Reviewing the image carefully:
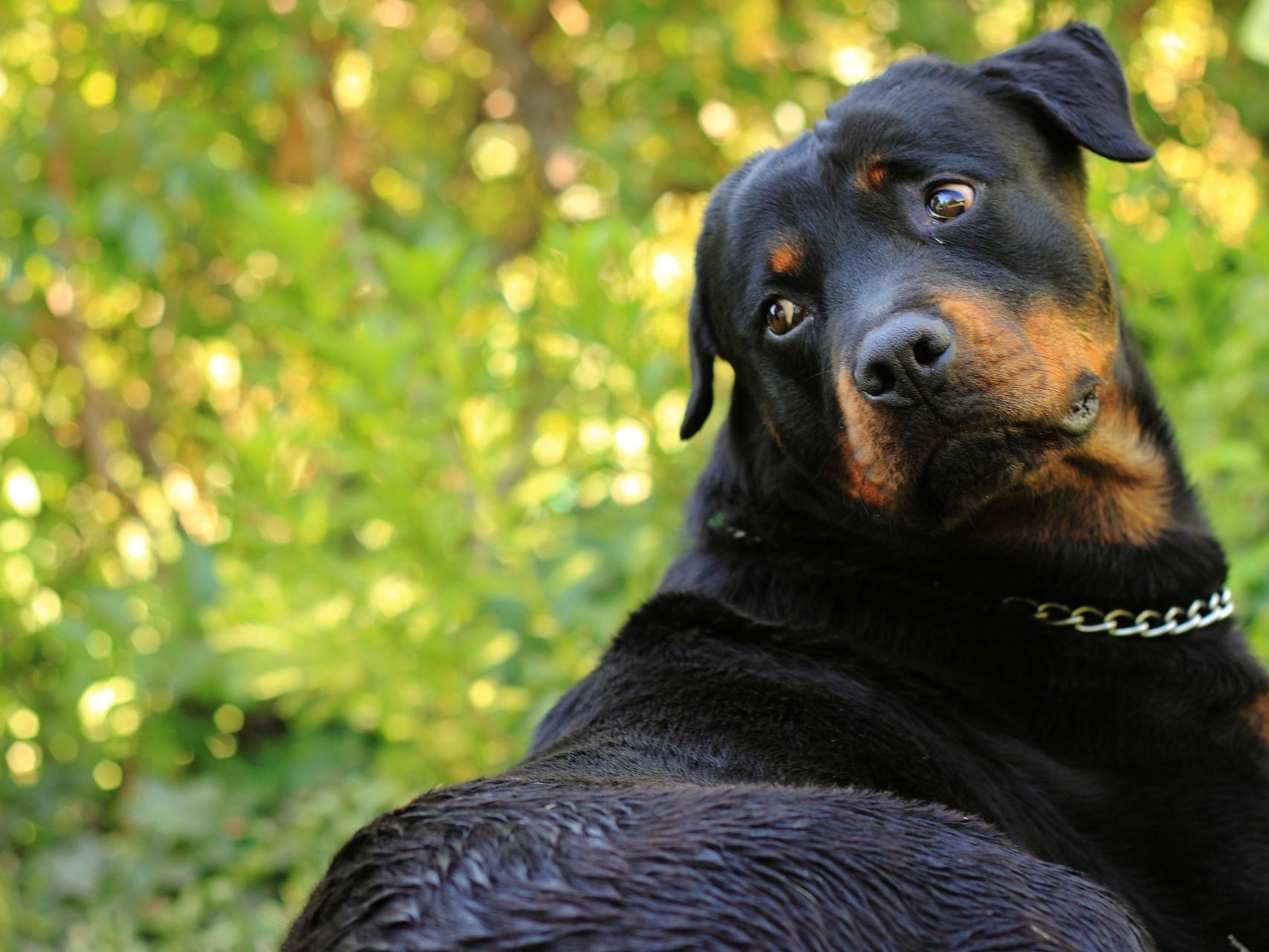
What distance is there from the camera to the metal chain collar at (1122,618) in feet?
9.02

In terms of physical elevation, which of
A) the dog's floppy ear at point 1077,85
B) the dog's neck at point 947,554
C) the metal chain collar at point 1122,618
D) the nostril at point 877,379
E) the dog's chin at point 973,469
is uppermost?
the dog's floppy ear at point 1077,85

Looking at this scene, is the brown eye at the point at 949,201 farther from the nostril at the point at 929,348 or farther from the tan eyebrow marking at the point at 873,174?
the nostril at the point at 929,348

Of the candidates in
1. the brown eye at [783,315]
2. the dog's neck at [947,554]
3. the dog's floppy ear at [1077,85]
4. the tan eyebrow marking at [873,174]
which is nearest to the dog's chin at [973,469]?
the dog's neck at [947,554]

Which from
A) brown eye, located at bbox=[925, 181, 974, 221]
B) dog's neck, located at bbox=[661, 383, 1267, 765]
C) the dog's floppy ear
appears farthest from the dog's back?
the dog's floppy ear

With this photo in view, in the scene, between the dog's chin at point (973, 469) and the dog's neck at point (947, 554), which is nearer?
the dog's chin at point (973, 469)

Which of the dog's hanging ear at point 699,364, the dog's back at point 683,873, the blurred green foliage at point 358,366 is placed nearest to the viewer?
the dog's back at point 683,873

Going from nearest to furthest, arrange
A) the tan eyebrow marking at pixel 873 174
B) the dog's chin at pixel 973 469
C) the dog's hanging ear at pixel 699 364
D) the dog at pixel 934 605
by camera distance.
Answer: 1. the dog at pixel 934 605
2. the dog's chin at pixel 973 469
3. the tan eyebrow marking at pixel 873 174
4. the dog's hanging ear at pixel 699 364

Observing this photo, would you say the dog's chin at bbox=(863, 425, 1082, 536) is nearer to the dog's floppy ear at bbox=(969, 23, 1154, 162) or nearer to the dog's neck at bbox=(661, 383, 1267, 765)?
the dog's neck at bbox=(661, 383, 1267, 765)

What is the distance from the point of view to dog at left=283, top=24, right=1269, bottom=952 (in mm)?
2014

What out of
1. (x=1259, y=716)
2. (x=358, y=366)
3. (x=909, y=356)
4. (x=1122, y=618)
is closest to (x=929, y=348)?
(x=909, y=356)

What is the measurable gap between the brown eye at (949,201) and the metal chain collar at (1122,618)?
0.79m

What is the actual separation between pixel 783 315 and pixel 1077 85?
808 millimetres

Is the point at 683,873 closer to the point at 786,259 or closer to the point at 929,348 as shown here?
the point at 929,348

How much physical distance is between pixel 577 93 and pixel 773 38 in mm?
1155
